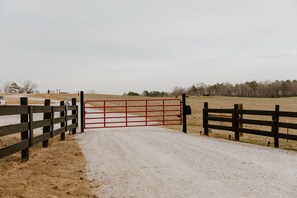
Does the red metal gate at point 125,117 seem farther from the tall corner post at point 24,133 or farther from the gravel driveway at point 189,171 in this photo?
the tall corner post at point 24,133

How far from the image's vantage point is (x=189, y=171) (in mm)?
8453

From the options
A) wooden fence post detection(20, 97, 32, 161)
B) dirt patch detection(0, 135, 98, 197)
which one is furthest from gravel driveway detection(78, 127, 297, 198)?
wooden fence post detection(20, 97, 32, 161)

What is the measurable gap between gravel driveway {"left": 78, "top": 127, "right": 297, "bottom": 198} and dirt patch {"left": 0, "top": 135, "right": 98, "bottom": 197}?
0.35m

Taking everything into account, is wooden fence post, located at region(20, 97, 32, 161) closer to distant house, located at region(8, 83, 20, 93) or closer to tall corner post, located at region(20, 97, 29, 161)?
tall corner post, located at region(20, 97, 29, 161)

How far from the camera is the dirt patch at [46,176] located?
21.2 feet

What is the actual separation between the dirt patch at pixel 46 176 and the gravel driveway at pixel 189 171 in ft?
1.16

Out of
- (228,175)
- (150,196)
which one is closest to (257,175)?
(228,175)

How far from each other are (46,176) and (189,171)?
127 inches

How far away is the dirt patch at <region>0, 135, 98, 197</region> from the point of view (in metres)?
6.47

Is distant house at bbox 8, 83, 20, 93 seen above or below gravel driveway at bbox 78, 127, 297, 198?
above

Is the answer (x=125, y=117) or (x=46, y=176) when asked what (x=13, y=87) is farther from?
(x=46, y=176)

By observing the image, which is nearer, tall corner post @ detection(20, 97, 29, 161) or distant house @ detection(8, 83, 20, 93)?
tall corner post @ detection(20, 97, 29, 161)

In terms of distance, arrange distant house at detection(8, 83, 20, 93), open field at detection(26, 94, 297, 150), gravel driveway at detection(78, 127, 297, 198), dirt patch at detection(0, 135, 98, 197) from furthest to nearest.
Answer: distant house at detection(8, 83, 20, 93), open field at detection(26, 94, 297, 150), gravel driveway at detection(78, 127, 297, 198), dirt patch at detection(0, 135, 98, 197)

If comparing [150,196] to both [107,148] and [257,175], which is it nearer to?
[257,175]
